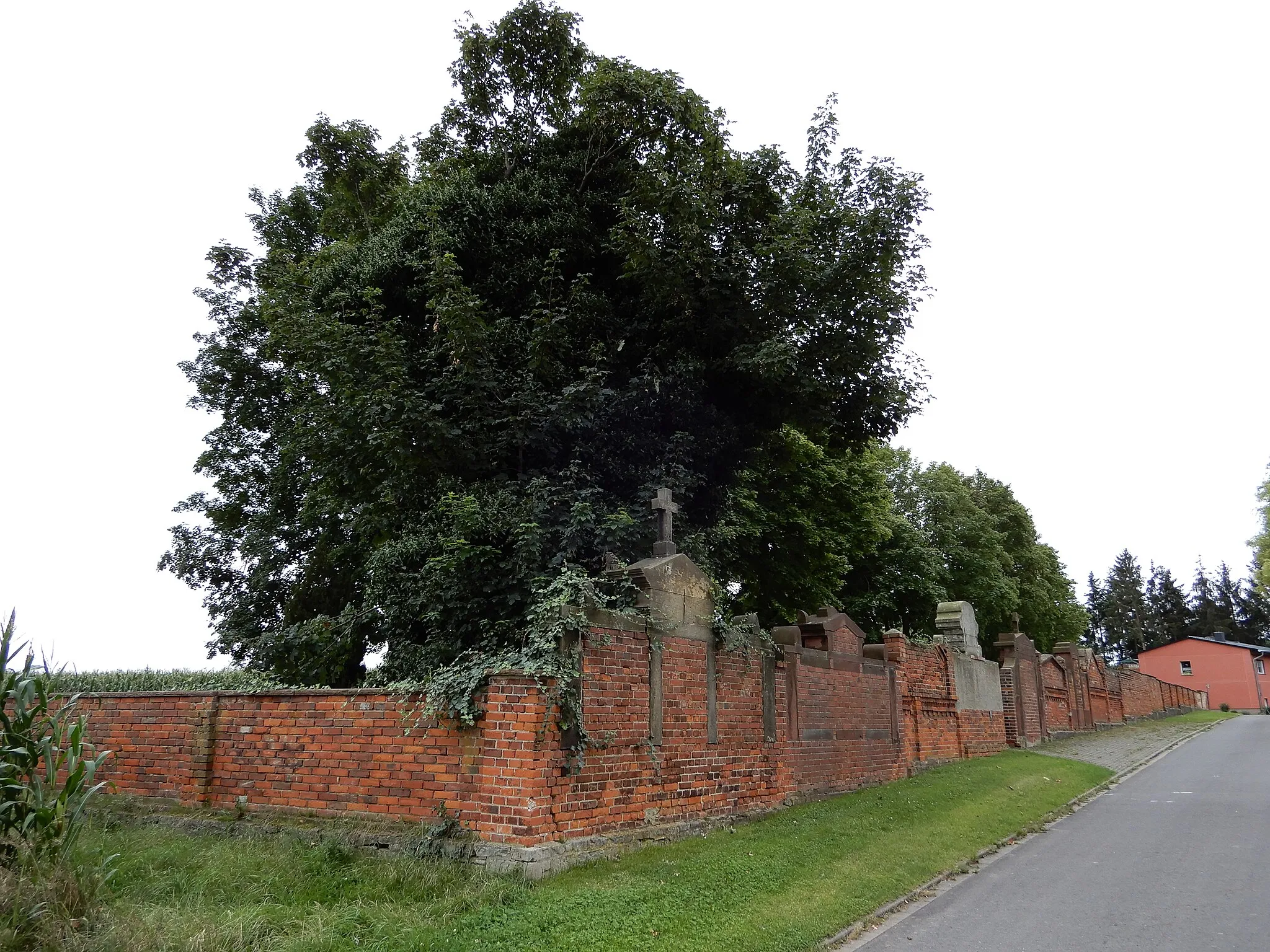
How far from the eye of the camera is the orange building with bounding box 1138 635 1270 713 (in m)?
64.2

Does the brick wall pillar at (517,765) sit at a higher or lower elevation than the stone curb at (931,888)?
higher

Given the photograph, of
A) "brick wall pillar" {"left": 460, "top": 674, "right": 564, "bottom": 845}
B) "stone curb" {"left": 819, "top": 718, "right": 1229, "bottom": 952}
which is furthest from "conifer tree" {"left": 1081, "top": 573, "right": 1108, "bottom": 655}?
"brick wall pillar" {"left": 460, "top": 674, "right": 564, "bottom": 845}

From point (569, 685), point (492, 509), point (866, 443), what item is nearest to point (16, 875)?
point (569, 685)

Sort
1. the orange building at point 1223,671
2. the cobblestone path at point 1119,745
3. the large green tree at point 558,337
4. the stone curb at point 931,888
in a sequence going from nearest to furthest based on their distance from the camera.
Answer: the stone curb at point 931,888 → the large green tree at point 558,337 → the cobblestone path at point 1119,745 → the orange building at point 1223,671

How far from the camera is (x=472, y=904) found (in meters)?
5.87

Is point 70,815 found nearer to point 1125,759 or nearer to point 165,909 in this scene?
point 165,909

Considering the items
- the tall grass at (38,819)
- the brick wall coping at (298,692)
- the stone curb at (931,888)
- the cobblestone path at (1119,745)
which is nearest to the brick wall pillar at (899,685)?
the stone curb at (931,888)

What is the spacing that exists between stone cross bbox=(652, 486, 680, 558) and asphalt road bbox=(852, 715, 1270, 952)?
170 inches

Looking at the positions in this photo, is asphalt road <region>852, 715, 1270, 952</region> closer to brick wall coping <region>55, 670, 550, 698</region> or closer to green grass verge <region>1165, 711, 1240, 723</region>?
brick wall coping <region>55, 670, 550, 698</region>

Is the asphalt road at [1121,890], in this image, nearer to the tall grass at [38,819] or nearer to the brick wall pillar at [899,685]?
the brick wall pillar at [899,685]

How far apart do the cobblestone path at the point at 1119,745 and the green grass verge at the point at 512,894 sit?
1259 centimetres

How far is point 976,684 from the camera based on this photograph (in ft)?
62.5

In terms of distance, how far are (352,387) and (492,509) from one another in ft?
8.98

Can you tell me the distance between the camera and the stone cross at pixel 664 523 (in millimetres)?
9508
